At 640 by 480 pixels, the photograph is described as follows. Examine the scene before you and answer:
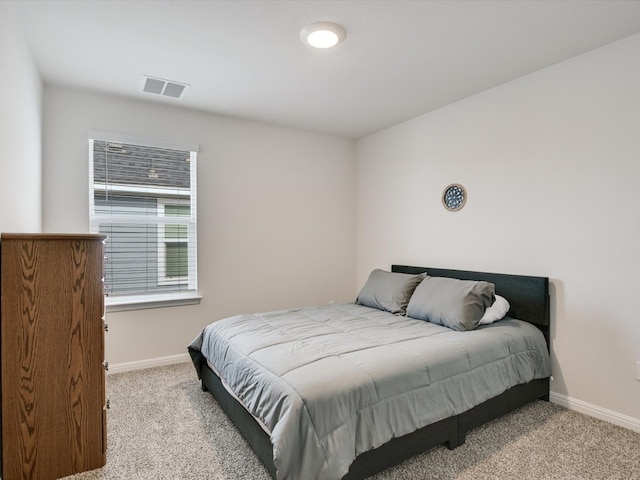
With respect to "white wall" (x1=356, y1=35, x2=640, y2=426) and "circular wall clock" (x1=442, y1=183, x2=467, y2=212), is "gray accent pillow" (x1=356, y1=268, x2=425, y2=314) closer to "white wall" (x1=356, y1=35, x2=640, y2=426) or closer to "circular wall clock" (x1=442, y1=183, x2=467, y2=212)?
"white wall" (x1=356, y1=35, x2=640, y2=426)

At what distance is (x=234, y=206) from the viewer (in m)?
3.87

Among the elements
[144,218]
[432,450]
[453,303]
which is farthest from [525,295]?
[144,218]

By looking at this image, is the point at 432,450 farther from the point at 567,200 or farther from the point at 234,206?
the point at 234,206

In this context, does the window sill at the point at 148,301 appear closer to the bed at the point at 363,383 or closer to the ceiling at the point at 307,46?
the bed at the point at 363,383

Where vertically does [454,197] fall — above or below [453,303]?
above

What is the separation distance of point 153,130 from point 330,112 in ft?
5.70

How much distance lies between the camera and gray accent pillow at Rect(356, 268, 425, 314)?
10.3 ft

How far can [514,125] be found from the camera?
2.96 metres

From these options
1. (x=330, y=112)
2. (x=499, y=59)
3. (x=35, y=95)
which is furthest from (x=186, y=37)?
(x=499, y=59)

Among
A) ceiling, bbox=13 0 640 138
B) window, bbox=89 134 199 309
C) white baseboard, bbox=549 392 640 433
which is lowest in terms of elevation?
white baseboard, bbox=549 392 640 433

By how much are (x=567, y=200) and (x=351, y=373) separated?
6.84 ft

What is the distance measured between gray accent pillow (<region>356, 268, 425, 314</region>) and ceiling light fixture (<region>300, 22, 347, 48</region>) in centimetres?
201

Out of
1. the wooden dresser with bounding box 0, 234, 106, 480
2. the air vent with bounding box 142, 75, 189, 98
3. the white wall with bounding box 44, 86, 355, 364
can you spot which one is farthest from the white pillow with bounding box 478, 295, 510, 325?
the air vent with bounding box 142, 75, 189, 98

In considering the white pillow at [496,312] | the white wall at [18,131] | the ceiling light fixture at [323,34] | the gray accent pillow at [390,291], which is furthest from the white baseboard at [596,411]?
the white wall at [18,131]
